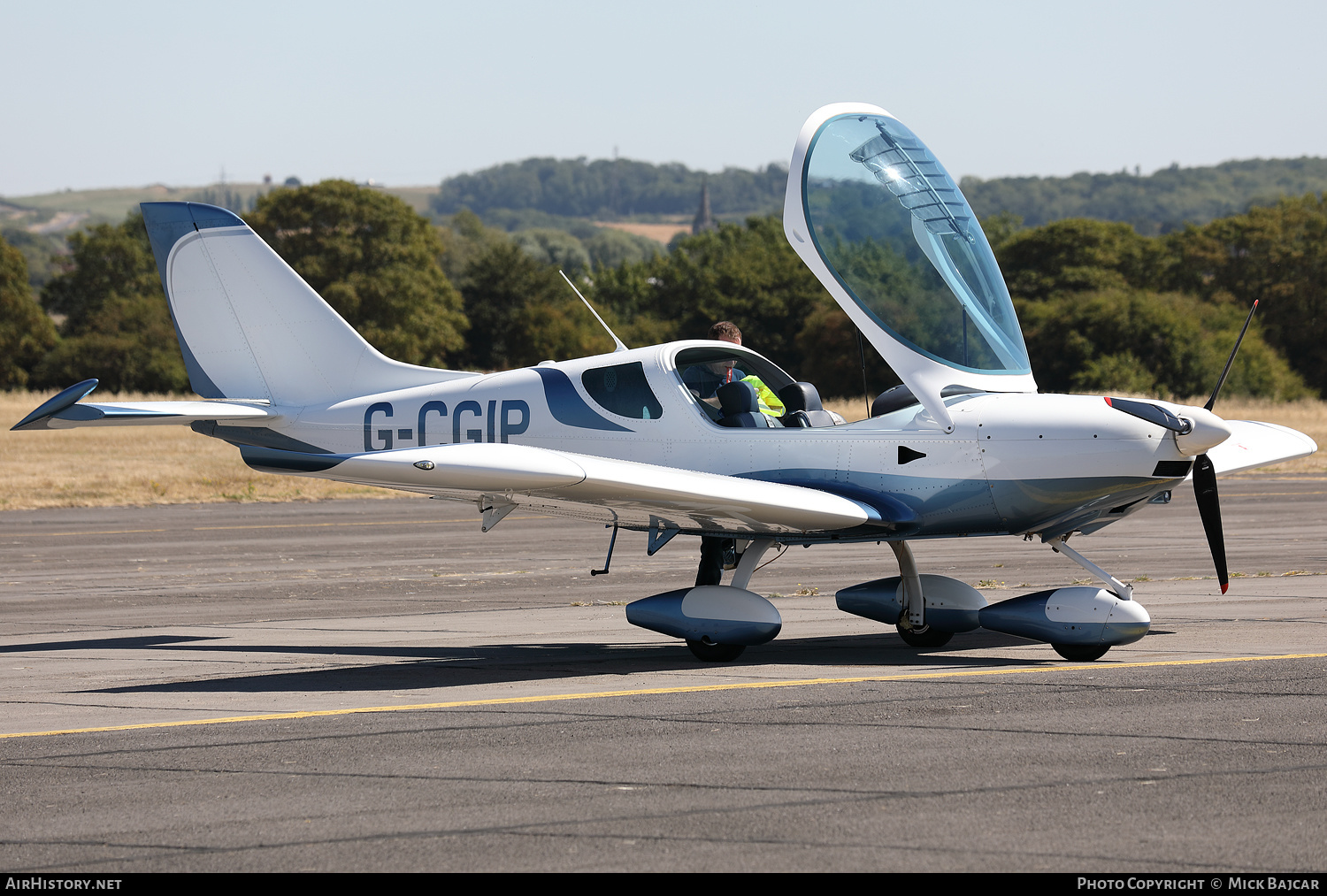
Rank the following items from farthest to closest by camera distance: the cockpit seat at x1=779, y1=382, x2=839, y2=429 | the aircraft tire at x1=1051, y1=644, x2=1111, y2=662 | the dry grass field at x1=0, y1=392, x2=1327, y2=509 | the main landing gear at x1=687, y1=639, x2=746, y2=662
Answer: the dry grass field at x1=0, y1=392, x2=1327, y2=509 < the cockpit seat at x1=779, y1=382, x2=839, y2=429 < the main landing gear at x1=687, y1=639, x2=746, y2=662 < the aircraft tire at x1=1051, y1=644, x2=1111, y2=662

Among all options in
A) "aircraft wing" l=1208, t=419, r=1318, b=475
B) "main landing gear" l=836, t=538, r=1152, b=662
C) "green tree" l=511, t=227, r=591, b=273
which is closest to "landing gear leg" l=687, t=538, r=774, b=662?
"main landing gear" l=836, t=538, r=1152, b=662

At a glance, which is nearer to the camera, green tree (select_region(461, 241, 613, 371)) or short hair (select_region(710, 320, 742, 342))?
short hair (select_region(710, 320, 742, 342))

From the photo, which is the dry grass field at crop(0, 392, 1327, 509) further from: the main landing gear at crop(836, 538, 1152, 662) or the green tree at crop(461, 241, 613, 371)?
the green tree at crop(461, 241, 613, 371)

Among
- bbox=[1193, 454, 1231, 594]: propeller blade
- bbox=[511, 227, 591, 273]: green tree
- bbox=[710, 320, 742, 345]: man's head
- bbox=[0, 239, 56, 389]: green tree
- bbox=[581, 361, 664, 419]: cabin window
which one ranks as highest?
bbox=[710, 320, 742, 345]: man's head

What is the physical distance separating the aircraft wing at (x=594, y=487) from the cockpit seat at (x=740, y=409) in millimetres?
471

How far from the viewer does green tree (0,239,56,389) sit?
7469 centimetres

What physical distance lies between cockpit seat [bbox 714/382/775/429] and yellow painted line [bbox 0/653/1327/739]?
2.14m

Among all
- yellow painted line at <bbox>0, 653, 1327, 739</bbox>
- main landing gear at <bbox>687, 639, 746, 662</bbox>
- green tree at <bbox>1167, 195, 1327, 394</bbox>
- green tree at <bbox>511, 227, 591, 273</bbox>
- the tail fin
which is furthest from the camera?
green tree at <bbox>511, 227, 591, 273</bbox>

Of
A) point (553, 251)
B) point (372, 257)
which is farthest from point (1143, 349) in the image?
point (553, 251)

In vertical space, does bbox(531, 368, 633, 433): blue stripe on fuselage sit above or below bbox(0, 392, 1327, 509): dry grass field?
above

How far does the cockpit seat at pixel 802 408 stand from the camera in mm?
10328

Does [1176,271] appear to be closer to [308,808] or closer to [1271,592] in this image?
[1271,592]

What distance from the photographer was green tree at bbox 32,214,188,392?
236 ft

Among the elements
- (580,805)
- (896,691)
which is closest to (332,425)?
(896,691)
